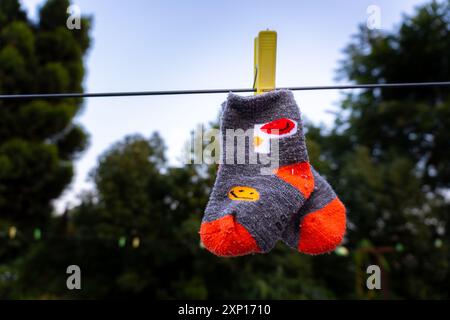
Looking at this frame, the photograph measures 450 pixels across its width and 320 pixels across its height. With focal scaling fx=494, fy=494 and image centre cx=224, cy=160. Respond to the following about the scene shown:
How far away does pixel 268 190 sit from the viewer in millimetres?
1217

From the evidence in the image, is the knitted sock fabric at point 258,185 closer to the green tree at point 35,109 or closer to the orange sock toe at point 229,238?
→ the orange sock toe at point 229,238

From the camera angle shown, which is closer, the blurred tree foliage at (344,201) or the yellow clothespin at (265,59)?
the yellow clothespin at (265,59)

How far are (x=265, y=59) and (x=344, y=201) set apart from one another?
4.56m

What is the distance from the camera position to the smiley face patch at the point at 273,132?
4.31 feet

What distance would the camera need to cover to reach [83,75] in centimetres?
610

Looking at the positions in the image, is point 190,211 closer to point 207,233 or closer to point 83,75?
point 83,75

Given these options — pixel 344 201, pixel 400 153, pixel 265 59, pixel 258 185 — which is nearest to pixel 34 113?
pixel 344 201

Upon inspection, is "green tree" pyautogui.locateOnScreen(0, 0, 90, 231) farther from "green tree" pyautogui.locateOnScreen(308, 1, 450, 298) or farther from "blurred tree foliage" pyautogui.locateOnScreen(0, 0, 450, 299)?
"green tree" pyautogui.locateOnScreen(308, 1, 450, 298)

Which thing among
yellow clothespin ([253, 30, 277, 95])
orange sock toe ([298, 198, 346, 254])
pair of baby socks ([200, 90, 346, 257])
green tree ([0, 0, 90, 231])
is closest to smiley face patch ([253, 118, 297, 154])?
pair of baby socks ([200, 90, 346, 257])

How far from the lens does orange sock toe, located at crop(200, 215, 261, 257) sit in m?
1.12

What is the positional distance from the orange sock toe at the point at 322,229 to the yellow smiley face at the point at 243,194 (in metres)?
0.19

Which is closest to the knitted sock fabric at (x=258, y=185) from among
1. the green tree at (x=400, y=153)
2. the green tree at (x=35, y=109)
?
the green tree at (x=400, y=153)

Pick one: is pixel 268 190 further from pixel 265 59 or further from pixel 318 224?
pixel 265 59

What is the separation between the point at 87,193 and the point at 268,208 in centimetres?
446
